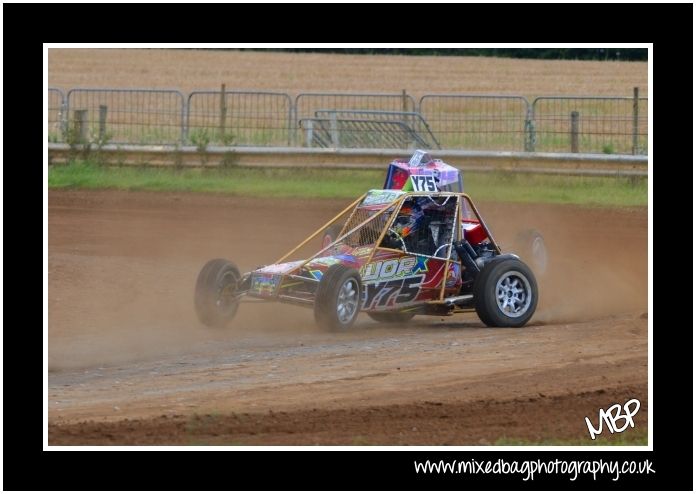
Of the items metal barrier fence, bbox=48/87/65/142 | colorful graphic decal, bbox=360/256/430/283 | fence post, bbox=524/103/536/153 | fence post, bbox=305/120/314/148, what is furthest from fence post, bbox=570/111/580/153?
colorful graphic decal, bbox=360/256/430/283

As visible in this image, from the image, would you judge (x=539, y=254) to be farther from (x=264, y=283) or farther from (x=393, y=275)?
(x=264, y=283)

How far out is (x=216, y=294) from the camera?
11734mm

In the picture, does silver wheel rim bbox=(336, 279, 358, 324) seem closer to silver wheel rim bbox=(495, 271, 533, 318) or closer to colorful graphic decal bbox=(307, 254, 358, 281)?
colorful graphic decal bbox=(307, 254, 358, 281)

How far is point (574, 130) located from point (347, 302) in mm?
13058

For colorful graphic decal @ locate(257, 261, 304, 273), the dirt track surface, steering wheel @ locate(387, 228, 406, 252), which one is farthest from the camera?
steering wheel @ locate(387, 228, 406, 252)

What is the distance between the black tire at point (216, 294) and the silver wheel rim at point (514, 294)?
2.71 metres

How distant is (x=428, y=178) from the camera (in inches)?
505

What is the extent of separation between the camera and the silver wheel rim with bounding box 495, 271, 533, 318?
38.9 feet

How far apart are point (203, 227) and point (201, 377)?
9429 mm

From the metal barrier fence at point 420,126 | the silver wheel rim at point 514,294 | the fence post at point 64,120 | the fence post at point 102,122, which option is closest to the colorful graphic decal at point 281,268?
the silver wheel rim at point 514,294

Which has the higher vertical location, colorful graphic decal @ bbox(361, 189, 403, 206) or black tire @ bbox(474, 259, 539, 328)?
colorful graphic decal @ bbox(361, 189, 403, 206)

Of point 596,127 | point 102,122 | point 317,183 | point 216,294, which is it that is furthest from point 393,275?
point 102,122

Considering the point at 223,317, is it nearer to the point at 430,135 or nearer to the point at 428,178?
the point at 428,178

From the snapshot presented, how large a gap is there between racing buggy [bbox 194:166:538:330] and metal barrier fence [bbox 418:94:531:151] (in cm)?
1174
